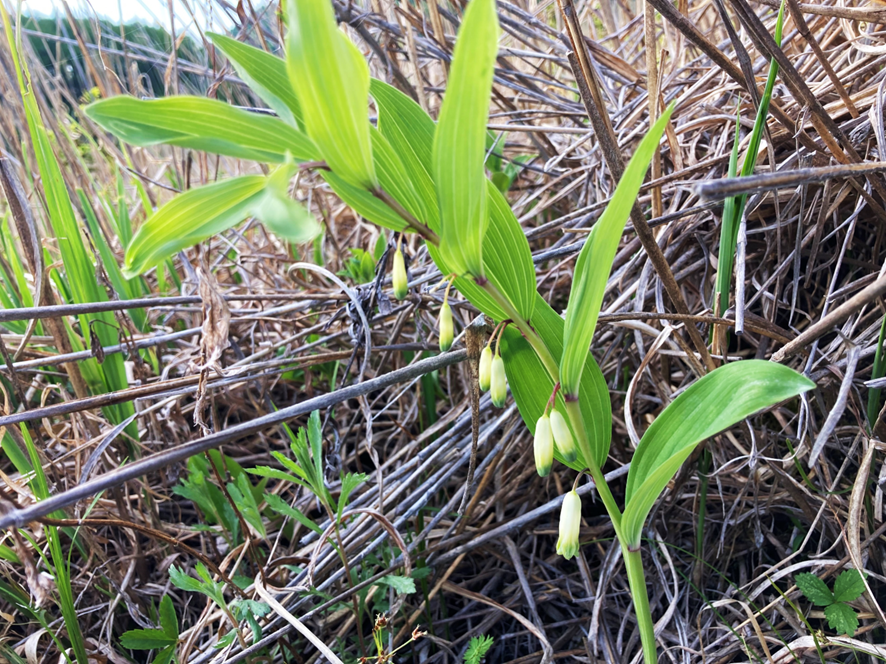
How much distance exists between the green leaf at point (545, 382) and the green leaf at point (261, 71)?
38cm

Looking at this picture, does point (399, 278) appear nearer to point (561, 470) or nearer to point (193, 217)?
point (193, 217)

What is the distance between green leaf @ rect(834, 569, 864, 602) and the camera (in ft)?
2.72

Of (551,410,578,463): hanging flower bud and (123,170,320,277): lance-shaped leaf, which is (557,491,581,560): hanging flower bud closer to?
(551,410,578,463): hanging flower bud

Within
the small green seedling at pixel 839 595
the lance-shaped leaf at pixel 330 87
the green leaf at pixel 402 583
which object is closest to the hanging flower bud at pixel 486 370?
the lance-shaped leaf at pixel 330 87

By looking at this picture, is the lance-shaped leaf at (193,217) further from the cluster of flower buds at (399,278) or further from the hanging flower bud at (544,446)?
the hanging flower bud at (544,446)

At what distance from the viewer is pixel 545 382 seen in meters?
0.75

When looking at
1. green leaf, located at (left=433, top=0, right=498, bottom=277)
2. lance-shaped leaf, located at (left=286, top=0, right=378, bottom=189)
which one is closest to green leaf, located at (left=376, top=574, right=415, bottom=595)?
green leaf, located at (left=433, top=0, right=498, bottom=277)

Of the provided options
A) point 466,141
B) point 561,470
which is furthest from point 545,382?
point 561,470

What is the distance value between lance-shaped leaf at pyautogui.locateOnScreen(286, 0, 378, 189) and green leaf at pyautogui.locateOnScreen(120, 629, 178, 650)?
0.83 m

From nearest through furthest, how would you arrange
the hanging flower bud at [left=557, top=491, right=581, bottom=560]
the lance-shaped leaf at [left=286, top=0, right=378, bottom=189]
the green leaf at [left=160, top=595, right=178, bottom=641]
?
the lance-shaped leaf at [left=286, top=0, right=378, bottom=189], the hanging flower bud at [left=557, top=491, right=581, bottom=560], the green leaf at [left=160, top=595, right=178, bottom=641]

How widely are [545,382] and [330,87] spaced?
1.50 ft

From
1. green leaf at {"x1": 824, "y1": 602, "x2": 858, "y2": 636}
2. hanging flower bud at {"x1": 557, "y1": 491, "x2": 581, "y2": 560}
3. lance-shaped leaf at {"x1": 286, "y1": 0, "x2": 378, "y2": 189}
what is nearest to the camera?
lance-shaped leaf at {"x1": 286, "y1": 0, "x2": 378, "y2": 189}

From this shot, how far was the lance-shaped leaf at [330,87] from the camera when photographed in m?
0.43

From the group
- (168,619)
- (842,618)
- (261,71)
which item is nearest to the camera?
(261,71)
